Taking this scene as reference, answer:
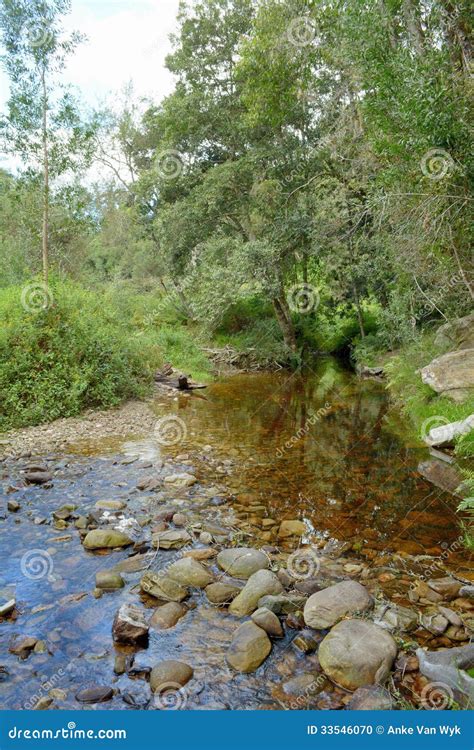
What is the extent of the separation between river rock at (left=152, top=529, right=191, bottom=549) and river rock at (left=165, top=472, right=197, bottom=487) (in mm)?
1528

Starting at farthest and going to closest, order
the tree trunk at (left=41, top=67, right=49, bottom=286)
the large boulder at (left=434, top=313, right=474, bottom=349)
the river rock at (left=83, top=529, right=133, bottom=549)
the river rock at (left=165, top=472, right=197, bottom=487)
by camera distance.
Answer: the tree trunk at (left=41, top=67, right=49, bottom=286) → the large boulder at (left=434, top=313, right=474, bottom=349) → the river rock at (left=165, top=472, right=197, bottom=487) → the river rock at (left=83, top=529, right=133, bottom=549)

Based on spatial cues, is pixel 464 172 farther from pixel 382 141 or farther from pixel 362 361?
pixel 362 361

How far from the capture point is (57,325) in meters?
10.5

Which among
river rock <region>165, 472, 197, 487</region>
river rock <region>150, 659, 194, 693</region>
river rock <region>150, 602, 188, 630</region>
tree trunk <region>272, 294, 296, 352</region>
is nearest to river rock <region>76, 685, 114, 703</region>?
river rock <region>150, 659, 194, 693</region>

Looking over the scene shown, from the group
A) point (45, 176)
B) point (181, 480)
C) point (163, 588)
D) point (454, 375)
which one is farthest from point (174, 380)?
point (163, 588)

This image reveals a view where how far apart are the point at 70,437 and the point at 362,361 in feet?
43.1

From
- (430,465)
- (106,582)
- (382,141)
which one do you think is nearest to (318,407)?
(430,465)

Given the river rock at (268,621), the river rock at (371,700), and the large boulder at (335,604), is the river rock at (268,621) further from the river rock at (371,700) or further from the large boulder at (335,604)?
the river rock at (371,700)

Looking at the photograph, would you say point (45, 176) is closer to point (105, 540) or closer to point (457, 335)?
point (105, 540)

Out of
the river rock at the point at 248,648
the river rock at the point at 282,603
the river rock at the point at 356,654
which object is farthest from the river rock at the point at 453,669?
the river rock at the point at 248,648

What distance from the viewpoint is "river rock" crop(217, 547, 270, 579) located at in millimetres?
4562

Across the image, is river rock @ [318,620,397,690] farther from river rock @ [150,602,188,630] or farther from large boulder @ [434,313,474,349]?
large boulder @ [434,313,474,349]

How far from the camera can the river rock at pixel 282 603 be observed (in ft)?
12.9

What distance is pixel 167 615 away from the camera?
12.8ft
